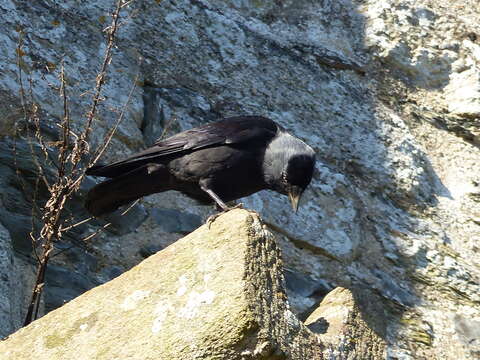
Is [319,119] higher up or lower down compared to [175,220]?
higher up

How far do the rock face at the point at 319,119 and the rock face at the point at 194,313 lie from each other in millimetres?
1332

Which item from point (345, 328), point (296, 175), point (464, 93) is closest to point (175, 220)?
point (296, 175)

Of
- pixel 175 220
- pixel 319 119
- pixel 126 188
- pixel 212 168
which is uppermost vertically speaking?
pixel 212 168

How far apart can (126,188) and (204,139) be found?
0.48m

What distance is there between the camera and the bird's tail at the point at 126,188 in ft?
15.5

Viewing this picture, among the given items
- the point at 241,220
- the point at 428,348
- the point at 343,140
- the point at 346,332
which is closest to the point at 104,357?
the point at 241,220

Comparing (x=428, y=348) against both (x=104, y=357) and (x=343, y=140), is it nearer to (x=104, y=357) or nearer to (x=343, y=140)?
(x=343, y=140)

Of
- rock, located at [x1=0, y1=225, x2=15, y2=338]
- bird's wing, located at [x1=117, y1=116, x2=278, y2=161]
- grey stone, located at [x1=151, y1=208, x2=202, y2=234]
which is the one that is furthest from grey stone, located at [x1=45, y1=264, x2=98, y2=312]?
grey stone, located at [x1=151, y1=208, x2=202, y2=234]

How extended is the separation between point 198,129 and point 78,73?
4.95ft

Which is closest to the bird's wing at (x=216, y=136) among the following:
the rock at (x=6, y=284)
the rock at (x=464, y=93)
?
the rock at (x=6, y=284)

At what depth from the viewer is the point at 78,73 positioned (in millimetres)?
6125

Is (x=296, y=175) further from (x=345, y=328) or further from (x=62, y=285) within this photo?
(x=345, y=328)

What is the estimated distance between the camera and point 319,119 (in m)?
6.77

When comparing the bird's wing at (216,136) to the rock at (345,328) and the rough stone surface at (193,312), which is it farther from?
the rough stone surface at (193,312)
